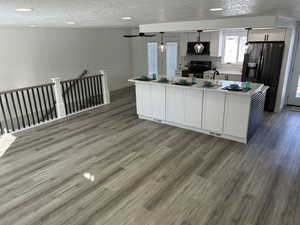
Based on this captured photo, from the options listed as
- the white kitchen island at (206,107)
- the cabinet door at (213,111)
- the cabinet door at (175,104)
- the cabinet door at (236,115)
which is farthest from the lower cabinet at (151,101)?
the cabinet door at (236,115)

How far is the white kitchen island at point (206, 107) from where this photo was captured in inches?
173

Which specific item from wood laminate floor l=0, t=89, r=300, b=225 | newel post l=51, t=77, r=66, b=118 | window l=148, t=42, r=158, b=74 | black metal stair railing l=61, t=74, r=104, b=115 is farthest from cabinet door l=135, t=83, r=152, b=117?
window l=148, t=42, r=158, b=74

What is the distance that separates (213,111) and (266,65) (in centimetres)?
260

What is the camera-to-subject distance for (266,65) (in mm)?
5984

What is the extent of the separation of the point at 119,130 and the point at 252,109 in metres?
3.04

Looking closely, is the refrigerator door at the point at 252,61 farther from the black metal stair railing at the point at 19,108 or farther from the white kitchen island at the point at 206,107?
the black metal stair railing at the point at 19,108

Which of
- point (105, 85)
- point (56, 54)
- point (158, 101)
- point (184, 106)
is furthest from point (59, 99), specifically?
point (184, 106)

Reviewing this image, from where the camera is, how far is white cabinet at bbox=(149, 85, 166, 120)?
544 cm

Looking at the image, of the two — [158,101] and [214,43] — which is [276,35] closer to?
[214,43]

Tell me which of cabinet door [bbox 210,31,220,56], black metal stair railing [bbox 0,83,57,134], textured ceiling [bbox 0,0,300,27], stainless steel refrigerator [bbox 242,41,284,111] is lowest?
black metal stair railing [bbox 0,83,57,134]

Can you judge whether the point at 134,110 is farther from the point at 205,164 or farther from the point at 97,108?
the point at 205,164

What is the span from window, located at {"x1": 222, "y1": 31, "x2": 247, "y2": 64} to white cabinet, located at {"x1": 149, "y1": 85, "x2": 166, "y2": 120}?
345 centimetres

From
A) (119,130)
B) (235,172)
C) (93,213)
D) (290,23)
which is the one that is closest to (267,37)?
(290,23)

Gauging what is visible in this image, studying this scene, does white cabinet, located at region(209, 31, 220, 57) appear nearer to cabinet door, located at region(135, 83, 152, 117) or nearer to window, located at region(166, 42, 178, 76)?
window, located at region(166, 42, 178, 76)
